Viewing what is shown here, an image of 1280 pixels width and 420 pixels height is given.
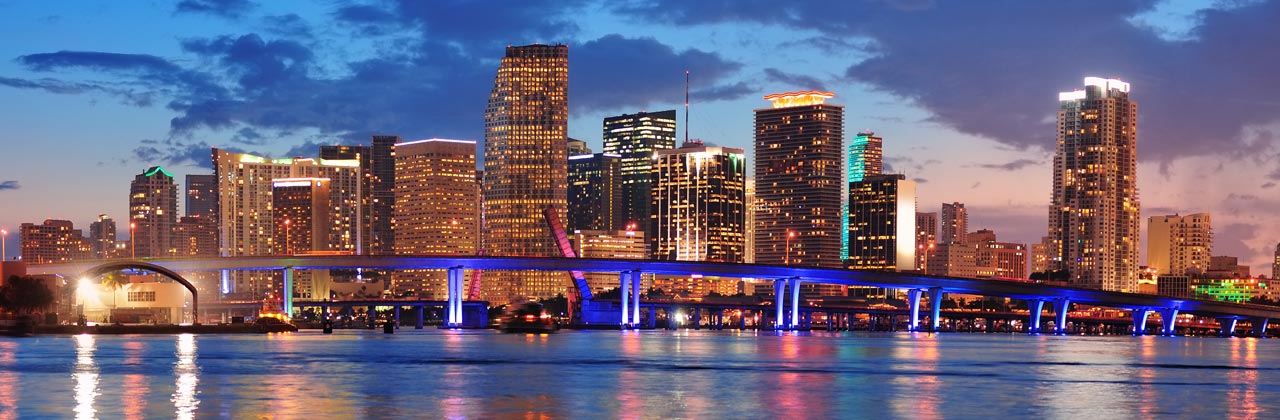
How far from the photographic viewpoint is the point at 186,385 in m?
61.8

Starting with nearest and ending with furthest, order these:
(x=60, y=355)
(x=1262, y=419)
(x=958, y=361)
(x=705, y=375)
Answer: (x=1262, y=419) < (x=705, y=375) < (x=60, y=355) < (x=958, y=361)

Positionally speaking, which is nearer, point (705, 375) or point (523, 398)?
point (523, 398)

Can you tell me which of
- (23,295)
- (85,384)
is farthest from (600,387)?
(23,295)

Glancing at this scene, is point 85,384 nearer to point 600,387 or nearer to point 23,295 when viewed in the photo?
point 600,387

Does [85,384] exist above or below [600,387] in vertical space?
above

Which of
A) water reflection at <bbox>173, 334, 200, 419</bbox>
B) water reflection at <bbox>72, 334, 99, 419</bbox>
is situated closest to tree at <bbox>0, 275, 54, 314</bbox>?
water reflection at <bbox>72, 334, 99, 419</bbox>

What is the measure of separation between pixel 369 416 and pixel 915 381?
32352 mm

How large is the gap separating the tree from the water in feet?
295

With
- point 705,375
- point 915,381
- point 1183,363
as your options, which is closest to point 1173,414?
point 915,381

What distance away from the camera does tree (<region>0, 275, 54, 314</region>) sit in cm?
18112

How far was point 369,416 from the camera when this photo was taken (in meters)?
47.0

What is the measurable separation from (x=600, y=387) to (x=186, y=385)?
17078 mm

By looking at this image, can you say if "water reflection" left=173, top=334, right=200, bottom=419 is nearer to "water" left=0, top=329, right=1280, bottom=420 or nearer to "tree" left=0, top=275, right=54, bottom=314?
"water" left=0, top=329, right=1280, bottom=420

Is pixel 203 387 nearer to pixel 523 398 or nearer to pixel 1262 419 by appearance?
pixel 523 398
